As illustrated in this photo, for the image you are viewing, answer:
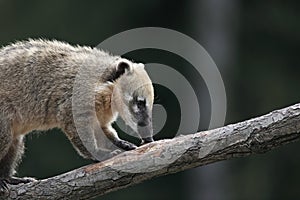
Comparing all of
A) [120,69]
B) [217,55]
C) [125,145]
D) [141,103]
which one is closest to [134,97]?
[141,103]

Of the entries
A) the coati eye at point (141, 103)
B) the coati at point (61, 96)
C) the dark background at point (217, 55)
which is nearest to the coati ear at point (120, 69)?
the coati at point (61, 96)

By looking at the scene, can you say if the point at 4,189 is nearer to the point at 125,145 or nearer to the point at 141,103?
the point at 125,145

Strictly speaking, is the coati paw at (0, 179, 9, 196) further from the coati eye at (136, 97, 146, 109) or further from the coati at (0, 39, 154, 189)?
the coati eye at (136, 97, 146, 109)

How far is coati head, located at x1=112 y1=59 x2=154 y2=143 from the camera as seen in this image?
881 centimetres

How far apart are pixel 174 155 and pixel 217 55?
10245 mm

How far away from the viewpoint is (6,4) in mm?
18375

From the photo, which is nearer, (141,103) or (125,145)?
(141,103)

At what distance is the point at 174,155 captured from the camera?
7.90 meters

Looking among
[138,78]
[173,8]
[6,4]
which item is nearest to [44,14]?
[6,4]

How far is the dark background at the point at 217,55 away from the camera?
1770cm

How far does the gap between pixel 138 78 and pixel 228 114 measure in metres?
8.90

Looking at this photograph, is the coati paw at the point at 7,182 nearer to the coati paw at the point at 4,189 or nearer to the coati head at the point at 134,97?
the coati paw at the point at 4,189

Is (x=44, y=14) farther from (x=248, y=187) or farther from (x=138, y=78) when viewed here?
(x=138, y=78)

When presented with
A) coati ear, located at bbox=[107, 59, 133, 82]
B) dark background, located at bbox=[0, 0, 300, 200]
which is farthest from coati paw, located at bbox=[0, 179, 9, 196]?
dark background, located at bbox=[0, 0, 300, 200]
